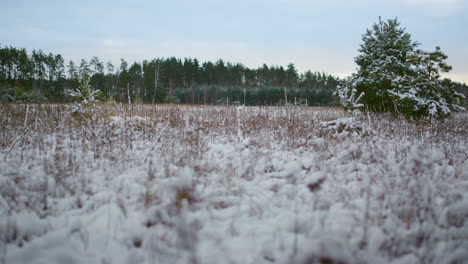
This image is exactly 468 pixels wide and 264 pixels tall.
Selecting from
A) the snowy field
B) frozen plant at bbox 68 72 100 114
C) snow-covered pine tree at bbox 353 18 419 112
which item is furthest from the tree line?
the snowy field

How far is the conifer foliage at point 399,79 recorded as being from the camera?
7.66 meters

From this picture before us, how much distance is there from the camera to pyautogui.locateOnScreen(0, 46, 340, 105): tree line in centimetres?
3697

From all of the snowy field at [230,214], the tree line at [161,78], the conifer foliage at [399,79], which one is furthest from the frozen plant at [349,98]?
the tree line at [161,78]

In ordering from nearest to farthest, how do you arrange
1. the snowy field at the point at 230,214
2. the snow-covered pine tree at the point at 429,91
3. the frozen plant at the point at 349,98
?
the snowy field at the point at 230,214
the frozen plant at the point at 349,98
the snow-covered pine tree at the point at 429,91

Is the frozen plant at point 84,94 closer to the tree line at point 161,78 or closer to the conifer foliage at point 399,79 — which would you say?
the conifer foliage at point 399,79

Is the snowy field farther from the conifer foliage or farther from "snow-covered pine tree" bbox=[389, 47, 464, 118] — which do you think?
"snow-covered pine tree" bbox=[389, 47, 464, 118]

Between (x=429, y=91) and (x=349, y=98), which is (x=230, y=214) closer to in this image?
(x=349, y=98)

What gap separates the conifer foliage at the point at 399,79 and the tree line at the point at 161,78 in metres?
17.8

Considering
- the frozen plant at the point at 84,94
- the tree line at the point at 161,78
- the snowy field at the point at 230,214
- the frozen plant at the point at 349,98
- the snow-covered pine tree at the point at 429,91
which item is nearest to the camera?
the snowy field at the point at 230,214

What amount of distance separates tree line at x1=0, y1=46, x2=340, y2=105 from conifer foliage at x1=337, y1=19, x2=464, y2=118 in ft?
58.5

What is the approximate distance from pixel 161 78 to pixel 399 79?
158ft

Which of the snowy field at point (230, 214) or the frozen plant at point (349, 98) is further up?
the frozen plant at point (349, 98)

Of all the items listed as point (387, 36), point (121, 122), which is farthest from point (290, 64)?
point (121, 122)

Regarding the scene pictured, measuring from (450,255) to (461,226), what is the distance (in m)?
0.53
